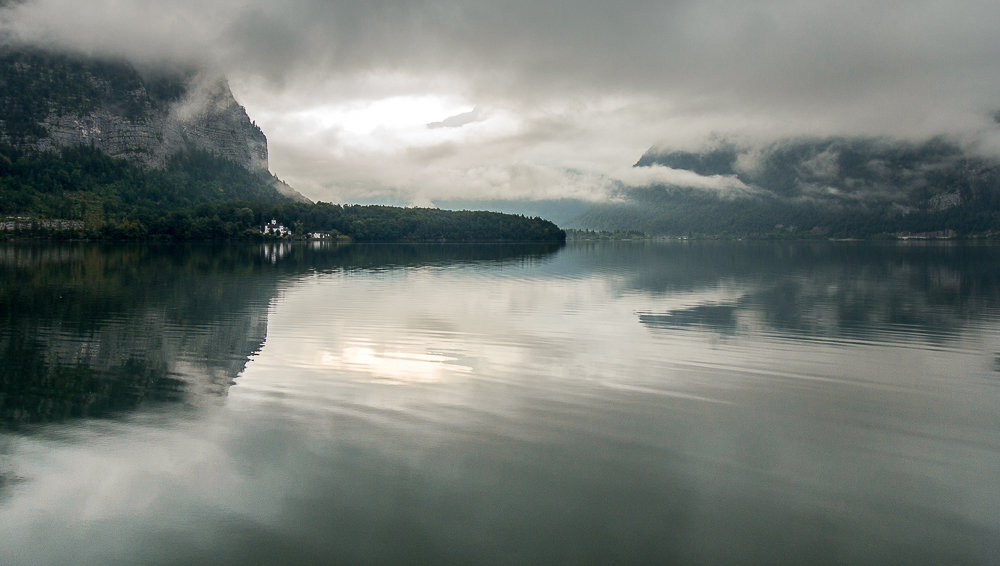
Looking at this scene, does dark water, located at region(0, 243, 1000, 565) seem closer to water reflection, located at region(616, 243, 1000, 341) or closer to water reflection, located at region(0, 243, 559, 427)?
water reflection, located at region(0, 243, 559, 427)

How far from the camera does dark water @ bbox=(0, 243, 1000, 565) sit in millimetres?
8156

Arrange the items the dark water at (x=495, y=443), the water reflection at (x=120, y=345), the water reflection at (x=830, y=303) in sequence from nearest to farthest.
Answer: the dark water at (x=495, y=443) < the water reflection at (x=120, y=345) < the water reflection at (x=830, y=303)

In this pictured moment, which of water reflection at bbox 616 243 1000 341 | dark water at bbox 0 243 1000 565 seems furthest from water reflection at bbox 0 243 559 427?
water reflection at bbox 616 243 1000 341

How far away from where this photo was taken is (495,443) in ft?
38.1

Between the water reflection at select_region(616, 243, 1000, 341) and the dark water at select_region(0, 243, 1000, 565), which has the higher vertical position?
the water reflection at select_region(616, 243, 1000, 341)

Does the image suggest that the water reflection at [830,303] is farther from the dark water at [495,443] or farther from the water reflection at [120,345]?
the water reflection at [120,345]

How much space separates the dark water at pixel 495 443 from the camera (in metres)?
8.16

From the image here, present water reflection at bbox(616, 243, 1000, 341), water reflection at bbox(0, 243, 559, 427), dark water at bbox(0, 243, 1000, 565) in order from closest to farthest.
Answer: dark water at bbox(0, 243, 1000, 565) → water reflection at bbox(0, 243, 559, 427) → water reflection at bbox(616, 243, 1000, 341)

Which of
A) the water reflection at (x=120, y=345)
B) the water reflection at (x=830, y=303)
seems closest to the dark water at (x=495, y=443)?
the water reflection at (x=120, y=345)

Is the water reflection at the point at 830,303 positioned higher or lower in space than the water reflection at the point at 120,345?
higher

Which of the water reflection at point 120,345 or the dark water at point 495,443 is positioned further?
the water reflection at point 120,345

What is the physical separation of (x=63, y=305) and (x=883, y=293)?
4800 centimetres

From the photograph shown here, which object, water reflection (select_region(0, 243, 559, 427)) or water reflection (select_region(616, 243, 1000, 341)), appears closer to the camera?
water reflection (select_region(0, 243, 559, 427))

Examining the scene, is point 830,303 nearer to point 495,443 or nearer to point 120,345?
point 495,443
